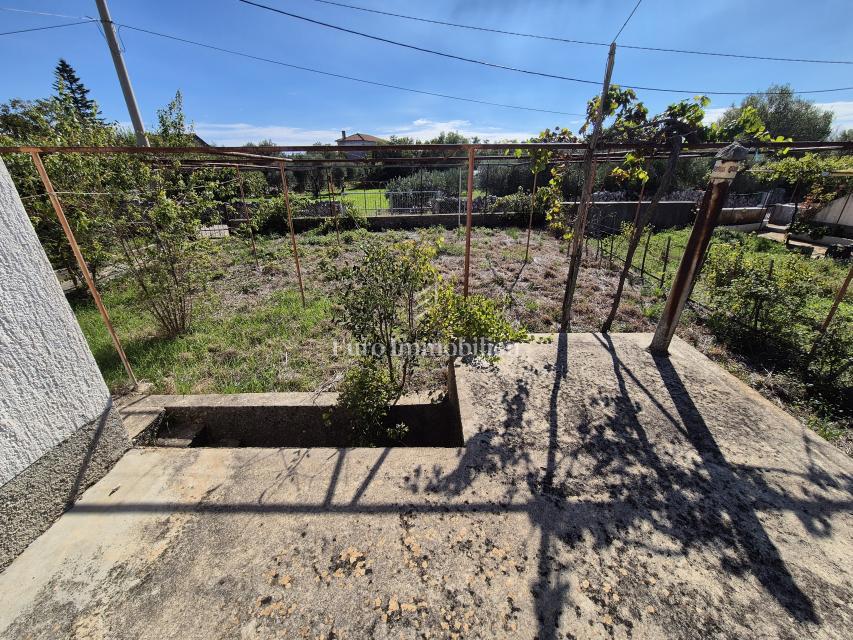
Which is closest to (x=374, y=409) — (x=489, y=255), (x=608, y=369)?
(x=608, y=369)

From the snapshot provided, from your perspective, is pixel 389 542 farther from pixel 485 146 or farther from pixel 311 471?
pixel 485 146

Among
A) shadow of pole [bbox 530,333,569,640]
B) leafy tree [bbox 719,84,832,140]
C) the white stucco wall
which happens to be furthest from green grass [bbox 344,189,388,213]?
leafy tree [bbox 719,84,832,140]

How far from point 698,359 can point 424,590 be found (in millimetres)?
3180

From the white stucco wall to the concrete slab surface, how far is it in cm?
46

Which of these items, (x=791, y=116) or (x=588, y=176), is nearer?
(x=588, y=176)

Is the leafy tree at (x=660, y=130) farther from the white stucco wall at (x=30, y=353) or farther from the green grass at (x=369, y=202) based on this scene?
the green grass at (x=369, y=202)

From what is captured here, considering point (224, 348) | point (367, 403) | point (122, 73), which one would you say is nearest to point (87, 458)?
point (367, 403)

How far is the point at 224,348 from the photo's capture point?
13.5ft

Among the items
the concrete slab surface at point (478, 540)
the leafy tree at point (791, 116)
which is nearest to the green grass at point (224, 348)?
the concrete slab surface at point (478, 540)

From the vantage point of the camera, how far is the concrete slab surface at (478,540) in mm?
1371

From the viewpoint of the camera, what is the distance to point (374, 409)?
8.45ft

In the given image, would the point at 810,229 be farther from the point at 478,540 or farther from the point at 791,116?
the point at 791,116

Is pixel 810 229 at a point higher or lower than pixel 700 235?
lower

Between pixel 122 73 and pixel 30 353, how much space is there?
7740 mm
